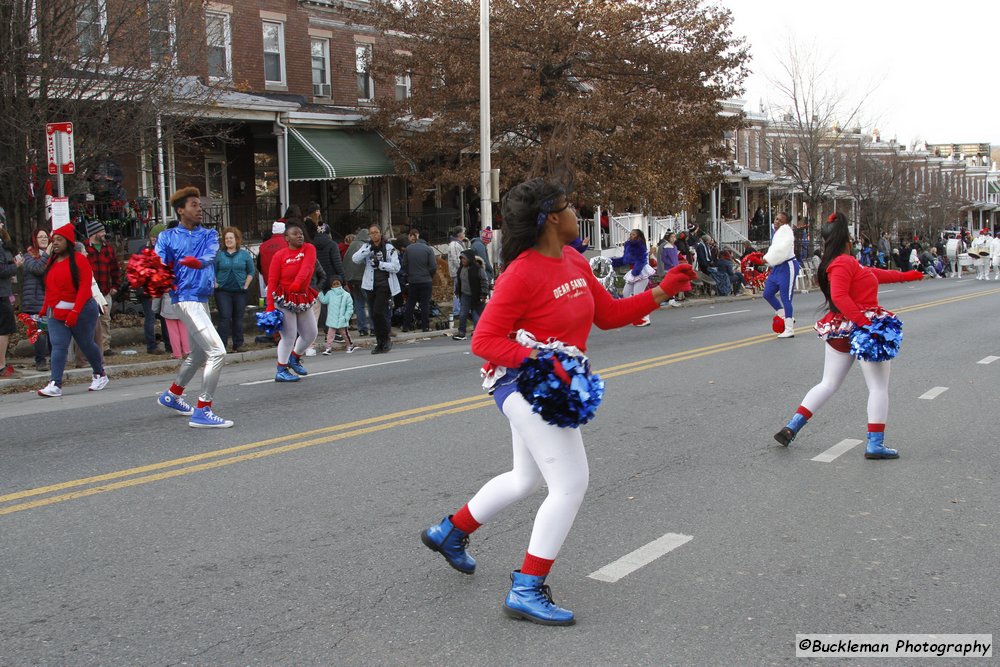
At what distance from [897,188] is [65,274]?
48512mm

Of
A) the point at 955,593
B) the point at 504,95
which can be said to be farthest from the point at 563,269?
the point at 504,95

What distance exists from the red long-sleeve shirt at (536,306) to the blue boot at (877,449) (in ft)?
11.7

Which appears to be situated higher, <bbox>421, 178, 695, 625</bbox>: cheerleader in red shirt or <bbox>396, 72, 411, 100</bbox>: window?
<bbox>396, 72, 411, 100</bbox>: window

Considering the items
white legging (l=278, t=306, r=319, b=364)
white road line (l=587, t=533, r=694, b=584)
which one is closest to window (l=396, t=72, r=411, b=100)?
white legging (l=278, t=306, r=319, b=364)

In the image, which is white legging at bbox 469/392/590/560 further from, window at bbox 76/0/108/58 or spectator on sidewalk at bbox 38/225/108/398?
window at bbox 76/0/108/58

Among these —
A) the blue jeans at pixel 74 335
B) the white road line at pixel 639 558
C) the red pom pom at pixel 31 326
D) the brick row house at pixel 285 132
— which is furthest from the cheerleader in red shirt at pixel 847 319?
the brick row house at pixel 285 132

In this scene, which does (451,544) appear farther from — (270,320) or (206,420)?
(270,320)

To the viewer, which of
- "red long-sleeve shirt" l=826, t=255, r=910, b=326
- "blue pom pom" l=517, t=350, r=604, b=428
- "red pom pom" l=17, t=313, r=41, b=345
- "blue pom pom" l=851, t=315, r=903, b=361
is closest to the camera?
"blue pom pom" l=517, t=350, r=604, b=428

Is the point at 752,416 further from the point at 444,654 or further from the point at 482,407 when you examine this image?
the point at 444,654

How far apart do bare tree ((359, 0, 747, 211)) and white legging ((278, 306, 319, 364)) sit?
1361 cm

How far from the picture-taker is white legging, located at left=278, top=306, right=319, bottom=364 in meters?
11.5

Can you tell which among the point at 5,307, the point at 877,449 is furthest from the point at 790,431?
the point at 5,307

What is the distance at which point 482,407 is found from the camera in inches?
373

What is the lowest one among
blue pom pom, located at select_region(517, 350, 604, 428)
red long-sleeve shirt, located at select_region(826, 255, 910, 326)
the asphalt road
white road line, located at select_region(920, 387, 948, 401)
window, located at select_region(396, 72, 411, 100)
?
white road line, located at select_region(920, 387, 948, 401)
